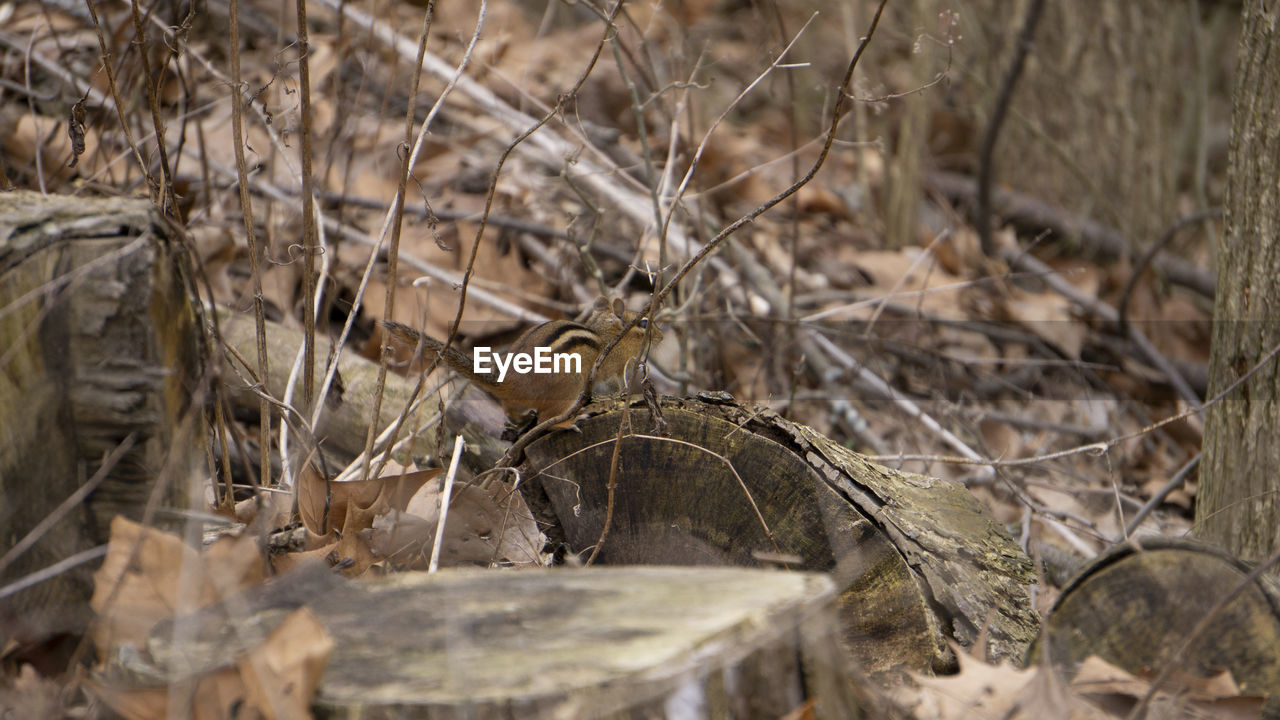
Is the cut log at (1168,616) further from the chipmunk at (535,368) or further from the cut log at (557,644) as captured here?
the chipmunk at (535,368)

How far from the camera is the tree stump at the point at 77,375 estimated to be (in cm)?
157

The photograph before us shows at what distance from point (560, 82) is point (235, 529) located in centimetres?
406

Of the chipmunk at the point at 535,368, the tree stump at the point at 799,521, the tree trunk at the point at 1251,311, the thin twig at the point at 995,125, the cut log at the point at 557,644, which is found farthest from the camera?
the thin twig at the point at 995,125

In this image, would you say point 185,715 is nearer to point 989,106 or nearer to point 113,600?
point 113,600

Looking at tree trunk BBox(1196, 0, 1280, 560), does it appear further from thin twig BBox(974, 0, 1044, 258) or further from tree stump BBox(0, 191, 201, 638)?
thin twig BBox(974, 0, 1044, 258)

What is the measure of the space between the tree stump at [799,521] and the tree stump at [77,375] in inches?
33.5

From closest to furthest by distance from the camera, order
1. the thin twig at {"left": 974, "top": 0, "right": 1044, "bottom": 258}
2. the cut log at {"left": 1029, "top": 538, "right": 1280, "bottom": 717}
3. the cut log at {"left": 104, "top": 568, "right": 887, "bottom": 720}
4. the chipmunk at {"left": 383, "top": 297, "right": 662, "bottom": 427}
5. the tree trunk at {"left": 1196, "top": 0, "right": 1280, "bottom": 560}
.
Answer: the cut log at {"left": 104, "top": 568, "right": 887, "bottom": 720}
the cut log at {"left": 1029, "top": 538, "right": 1280, "bottom": 717}
the tree trunk at {"left": 1196, "top": 0, "right": 1280, "bottom": 560}
the chipmunk at {"left": 383, "top": 297, "right": 662, "bottom": 427}
the thin twig at {"left": 974, "top": 0, "right": 1044, "bottom": 258}

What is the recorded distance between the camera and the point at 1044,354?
4.80m

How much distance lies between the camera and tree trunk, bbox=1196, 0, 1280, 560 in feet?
7.84

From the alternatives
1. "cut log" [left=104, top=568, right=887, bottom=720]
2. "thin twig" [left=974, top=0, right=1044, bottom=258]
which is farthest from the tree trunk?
"thin twig" [left=974, top=0, right=1044, bottom=258]

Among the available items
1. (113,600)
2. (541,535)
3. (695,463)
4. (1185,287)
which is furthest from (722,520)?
(1185,287)

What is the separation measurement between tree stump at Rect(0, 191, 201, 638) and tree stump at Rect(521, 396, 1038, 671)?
85 centimetres

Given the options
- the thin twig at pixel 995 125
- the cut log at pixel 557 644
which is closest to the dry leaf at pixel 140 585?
the cut log at pixel 557 644

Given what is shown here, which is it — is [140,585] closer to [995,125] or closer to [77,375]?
[77,375]
